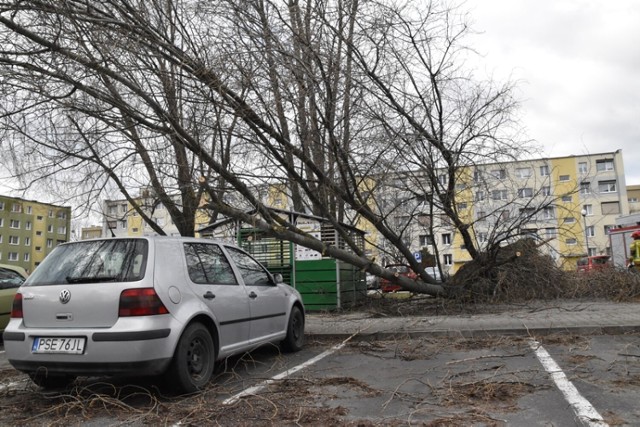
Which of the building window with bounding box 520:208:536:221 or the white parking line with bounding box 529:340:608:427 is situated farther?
the building window with bounding box 520:208:536:221

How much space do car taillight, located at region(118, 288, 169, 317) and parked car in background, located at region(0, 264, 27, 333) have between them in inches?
226

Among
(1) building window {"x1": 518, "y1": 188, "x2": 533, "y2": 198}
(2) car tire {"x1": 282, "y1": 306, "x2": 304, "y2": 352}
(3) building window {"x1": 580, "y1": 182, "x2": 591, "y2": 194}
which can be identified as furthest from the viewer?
(1) building window {"x1": 518, "y1": 188, "x2": 533, "y2": 198}

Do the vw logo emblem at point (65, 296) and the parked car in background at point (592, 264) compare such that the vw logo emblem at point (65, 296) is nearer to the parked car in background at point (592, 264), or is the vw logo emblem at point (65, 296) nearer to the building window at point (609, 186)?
the parked car in background at point (592, 264)

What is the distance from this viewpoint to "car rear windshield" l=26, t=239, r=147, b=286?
183 inches

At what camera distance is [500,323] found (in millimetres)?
8336

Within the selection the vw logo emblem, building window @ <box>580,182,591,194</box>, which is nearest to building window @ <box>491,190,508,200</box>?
building window @ <box>580,182,591,194</box>

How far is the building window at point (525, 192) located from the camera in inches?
445

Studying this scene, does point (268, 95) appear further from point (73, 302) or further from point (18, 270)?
point (18, 270)

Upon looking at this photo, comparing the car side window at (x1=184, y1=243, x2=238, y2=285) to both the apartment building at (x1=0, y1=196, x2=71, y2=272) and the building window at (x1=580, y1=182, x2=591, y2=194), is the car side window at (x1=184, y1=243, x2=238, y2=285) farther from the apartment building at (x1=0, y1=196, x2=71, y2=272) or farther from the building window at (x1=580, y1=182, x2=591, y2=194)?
the apartment building at (x1=0, y1=196, x2=71, y2=272)

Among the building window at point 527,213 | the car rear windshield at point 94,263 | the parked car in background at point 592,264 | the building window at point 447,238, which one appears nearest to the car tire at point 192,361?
the car rear windshield at point 94,263

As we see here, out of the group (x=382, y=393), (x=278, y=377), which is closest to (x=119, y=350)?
(x=278, y=377)

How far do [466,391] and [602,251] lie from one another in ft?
51.4

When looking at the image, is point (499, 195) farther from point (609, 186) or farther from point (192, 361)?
point (609, 186)

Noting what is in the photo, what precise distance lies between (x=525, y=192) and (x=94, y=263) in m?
9.45
